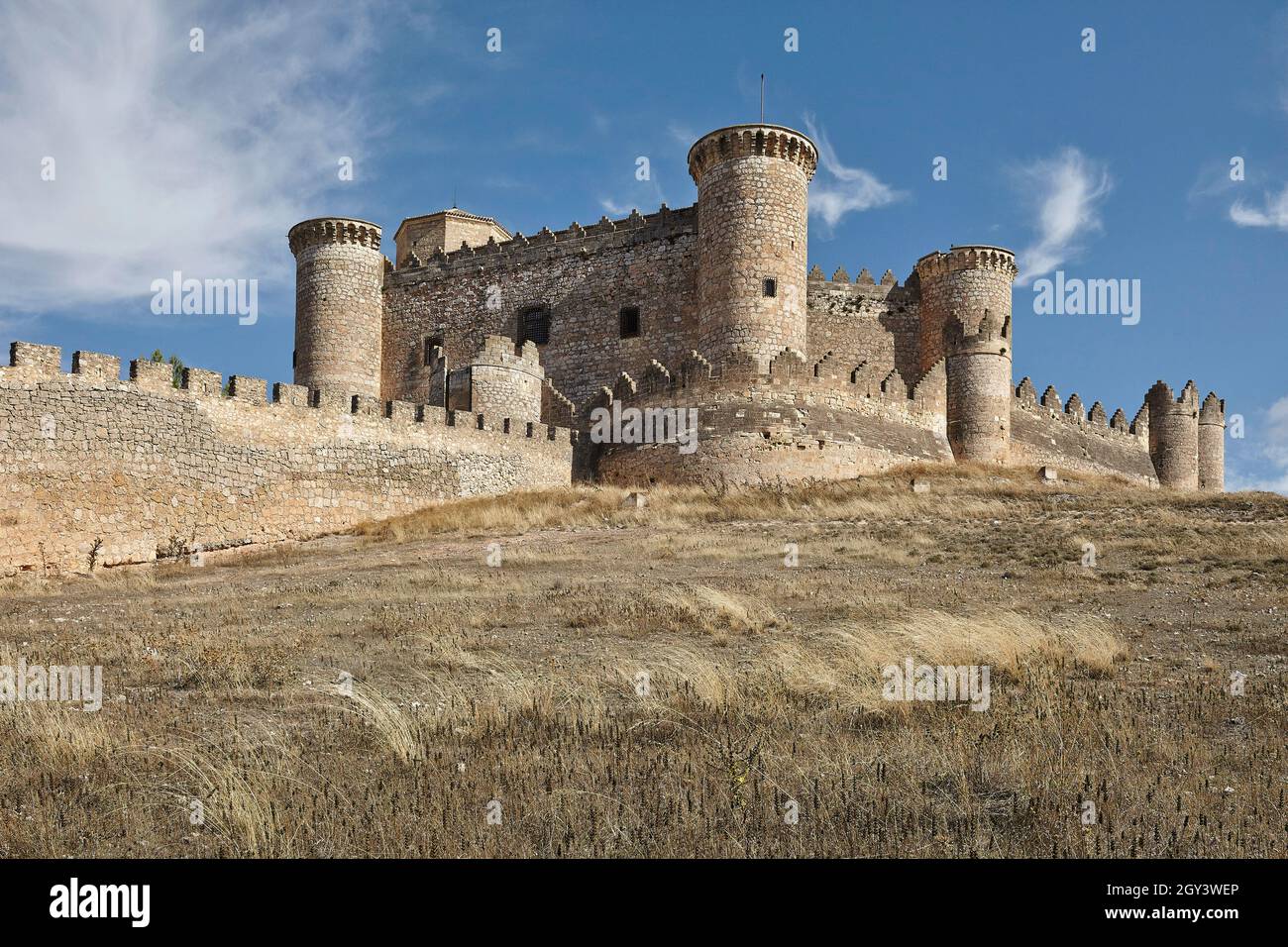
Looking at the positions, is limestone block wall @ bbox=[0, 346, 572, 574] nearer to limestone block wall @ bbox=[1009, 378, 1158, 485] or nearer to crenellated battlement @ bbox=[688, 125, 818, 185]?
crenellated battlement @ bbox=[688, 125, 818, 185]

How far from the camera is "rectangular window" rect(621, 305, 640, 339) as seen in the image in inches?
1323

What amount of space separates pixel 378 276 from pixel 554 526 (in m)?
18.0

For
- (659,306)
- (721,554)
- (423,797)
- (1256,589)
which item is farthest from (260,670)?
(659,306)

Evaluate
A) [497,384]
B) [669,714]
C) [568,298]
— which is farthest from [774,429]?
[669,714]

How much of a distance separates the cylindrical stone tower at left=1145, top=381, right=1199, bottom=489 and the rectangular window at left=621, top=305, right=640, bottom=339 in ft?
73.7

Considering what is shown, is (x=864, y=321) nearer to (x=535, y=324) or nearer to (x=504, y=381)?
(x=535, y=324)

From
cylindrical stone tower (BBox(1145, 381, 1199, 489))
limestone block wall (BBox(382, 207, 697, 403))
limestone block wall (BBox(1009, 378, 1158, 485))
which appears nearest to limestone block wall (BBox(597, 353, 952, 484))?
limestone block wall (BBox(382, 207, 697, 403))

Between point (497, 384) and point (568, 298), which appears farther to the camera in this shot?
point (568, 298)

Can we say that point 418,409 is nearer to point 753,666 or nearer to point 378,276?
point 378,276

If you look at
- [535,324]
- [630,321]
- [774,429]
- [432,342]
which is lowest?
[774,429]

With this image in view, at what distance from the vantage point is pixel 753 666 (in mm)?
8500

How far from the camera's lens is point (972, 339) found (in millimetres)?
31219

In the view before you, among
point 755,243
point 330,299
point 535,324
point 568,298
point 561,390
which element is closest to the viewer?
point 755,243

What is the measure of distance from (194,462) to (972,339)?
22.1 m
